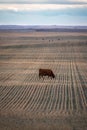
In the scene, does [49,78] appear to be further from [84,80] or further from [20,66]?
[20,66]

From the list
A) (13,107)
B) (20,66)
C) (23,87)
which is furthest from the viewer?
(20,66)

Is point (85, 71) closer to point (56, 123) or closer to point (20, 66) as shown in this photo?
point (20, 66)

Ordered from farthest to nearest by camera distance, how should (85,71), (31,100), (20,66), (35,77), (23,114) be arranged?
(20,66), (85,71), (35,77), (31,100), (23,114)

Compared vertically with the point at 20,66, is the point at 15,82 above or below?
above

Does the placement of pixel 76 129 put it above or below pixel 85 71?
above

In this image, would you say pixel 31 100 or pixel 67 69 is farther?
pixel 67 69

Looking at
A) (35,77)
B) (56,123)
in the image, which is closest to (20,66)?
(35,77)

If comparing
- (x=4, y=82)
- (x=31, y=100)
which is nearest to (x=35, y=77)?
(x=4, y=82)

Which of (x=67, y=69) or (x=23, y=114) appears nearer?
(x=23, y=114)

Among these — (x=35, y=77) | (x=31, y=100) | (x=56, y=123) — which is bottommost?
(x=35, y=77)
